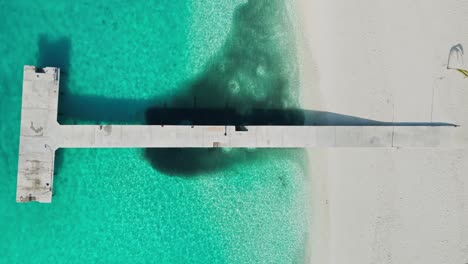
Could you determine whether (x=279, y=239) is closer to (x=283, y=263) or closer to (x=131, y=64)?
(x=283, y=263)

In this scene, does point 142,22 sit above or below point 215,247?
above

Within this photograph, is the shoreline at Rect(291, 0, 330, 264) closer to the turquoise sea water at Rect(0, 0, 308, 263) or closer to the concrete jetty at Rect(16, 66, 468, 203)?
the turquoise sea water at Rect(0, 0, 308, 263)

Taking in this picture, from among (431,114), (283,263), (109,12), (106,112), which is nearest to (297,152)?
(283,263)

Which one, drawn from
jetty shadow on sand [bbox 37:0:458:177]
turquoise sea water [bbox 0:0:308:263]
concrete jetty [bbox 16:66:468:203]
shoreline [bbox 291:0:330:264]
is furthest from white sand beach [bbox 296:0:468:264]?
turquoise sea water [bbox 0:0:308:263]

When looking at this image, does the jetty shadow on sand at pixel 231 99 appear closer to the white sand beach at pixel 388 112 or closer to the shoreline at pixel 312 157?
the shoreline at pixel 312 157

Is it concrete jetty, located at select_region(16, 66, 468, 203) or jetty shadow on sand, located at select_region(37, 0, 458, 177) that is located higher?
jetty shadow on sand, located at select_region(37, 0, 458, 177)

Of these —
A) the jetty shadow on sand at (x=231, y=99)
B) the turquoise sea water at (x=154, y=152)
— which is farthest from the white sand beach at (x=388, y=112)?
the turquoise sea water at (x=154, y=152)

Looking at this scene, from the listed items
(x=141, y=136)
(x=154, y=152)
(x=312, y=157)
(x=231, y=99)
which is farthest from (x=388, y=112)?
(x=141, y=136)

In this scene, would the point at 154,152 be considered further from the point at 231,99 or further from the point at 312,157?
the point at 312,157
